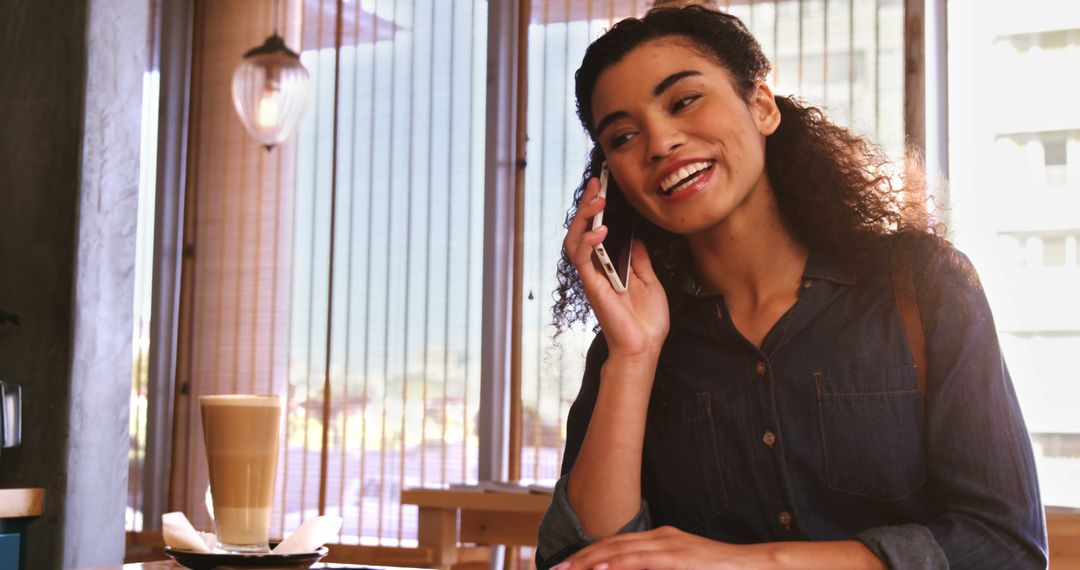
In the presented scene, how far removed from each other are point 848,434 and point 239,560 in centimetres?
74

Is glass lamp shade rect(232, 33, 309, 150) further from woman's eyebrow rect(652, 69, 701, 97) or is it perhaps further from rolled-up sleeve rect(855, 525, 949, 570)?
rolled-up sleeve rect(855, 525, 949, 570)

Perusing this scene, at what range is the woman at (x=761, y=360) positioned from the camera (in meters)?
1.25

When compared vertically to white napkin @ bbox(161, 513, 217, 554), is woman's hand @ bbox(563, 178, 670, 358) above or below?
above

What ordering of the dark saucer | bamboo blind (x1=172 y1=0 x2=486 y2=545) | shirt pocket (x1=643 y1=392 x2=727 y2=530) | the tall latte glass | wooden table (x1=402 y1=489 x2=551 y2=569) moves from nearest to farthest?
the dark saucer → the tall latte glass → shirt pocket (x1=643 y1=392 x2=727 y2=530) → wooden table (x1=402 y1=489 x2=551 y2=569) → bamboo blind (x1=172 y1=0 x2=486 y2=545)

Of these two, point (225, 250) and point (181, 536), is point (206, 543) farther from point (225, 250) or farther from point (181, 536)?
point (225, 250)

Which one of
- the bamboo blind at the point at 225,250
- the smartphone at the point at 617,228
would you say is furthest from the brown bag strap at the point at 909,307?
the bamboo blind at the point at 225,250

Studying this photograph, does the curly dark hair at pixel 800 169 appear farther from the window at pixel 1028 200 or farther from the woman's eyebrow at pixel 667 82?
the window at pixel 1028 200

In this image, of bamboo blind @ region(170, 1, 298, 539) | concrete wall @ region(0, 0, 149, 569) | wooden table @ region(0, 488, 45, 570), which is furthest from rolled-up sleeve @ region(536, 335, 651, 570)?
bamboo blind @ region(170, 1, 298, 539)

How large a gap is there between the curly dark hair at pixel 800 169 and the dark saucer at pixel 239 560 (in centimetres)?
70

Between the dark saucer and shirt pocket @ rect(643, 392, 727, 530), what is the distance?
0.53m

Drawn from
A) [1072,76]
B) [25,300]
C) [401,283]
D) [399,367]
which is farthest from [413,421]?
[1072,76]

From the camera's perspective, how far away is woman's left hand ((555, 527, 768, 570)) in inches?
46.3

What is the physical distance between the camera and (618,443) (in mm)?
1427

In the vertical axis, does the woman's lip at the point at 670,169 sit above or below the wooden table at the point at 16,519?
above
